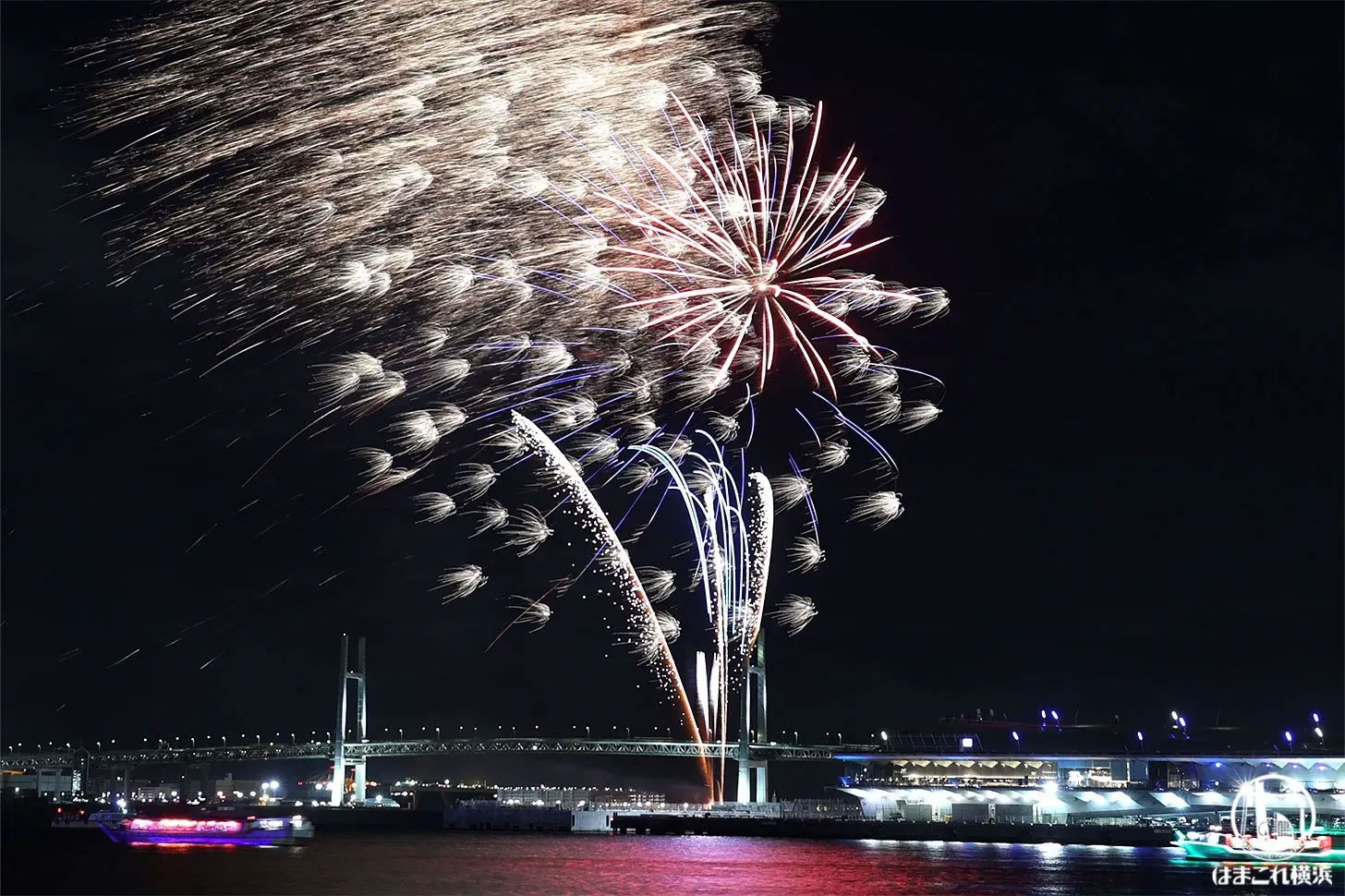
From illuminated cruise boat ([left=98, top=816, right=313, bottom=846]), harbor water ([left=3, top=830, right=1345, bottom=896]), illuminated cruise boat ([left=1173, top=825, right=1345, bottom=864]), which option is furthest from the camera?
illuminated cruise boat ([left=98, top=816, right=313, bottom=846])

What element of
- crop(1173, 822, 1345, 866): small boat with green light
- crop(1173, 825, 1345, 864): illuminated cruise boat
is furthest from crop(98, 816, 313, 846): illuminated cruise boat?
crop(1173, 825, 1345, 864): illuminated cruise boat

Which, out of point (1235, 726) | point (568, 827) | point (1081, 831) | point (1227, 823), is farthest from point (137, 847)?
point (1235, 726)

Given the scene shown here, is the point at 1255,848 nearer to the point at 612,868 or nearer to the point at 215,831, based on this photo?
the point at 612,868

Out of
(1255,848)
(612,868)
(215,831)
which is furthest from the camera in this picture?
(215,831)

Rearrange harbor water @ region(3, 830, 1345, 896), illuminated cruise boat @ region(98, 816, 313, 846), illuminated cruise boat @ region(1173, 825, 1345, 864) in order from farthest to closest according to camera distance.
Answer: illuminated cruise boat @ region(98, 816, 313, 846) < illuminated cruise boat @ region(1173, 825, 1345, 864) < harbor water @ region(3, 830, 1345, 896)

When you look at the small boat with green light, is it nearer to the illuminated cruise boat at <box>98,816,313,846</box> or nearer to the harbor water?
the harbor water

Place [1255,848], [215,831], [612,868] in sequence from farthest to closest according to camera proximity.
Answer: [215,831] < [1255,848] < [612,868]

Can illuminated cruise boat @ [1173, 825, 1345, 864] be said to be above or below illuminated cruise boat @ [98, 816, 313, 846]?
above

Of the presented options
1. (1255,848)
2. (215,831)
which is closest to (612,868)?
(1255,848)

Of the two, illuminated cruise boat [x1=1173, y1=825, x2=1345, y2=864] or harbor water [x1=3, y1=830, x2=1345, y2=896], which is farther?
illuminated cruise boat [x1=1173, y1=825, x2=1345, y2=864]

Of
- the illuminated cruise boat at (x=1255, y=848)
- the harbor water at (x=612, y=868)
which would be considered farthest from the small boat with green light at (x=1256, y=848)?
the harbor water at (x=612, y=868)
